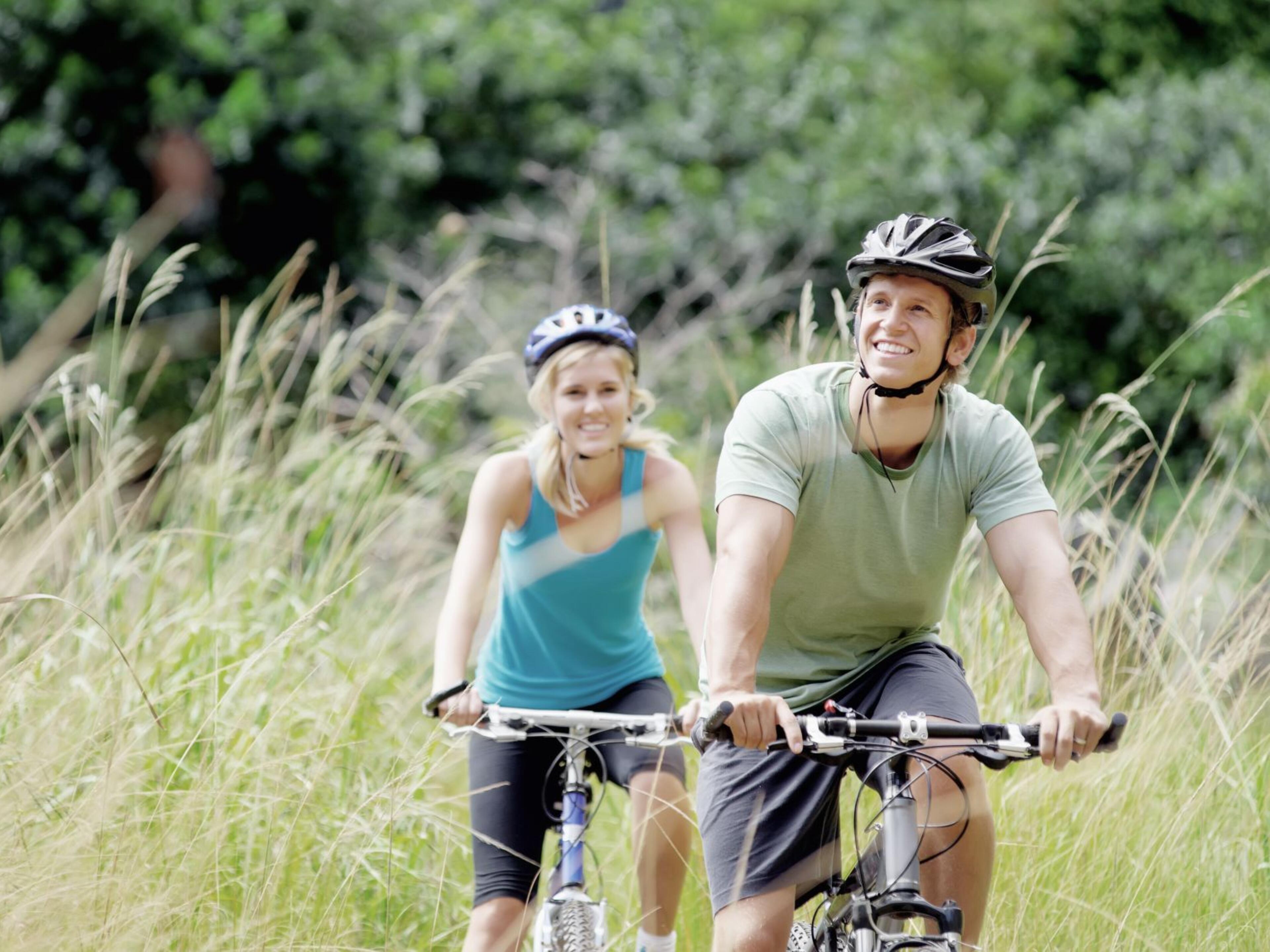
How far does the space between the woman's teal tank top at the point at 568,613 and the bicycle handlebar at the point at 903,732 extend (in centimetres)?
130

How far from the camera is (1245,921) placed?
3.62m

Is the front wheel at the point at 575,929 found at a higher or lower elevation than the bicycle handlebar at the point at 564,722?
lower

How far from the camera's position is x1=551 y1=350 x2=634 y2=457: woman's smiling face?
392 centimetres

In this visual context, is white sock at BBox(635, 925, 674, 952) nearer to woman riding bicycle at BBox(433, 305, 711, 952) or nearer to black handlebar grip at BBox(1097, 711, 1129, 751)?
woman riding bicycle at BBox(433, 305, 711, 952)

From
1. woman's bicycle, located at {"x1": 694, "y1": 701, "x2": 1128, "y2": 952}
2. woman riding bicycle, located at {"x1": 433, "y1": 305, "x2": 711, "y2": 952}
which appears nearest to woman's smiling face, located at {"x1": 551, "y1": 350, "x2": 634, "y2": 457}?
woman riding bicycle, located at {"x1": 433, "y1": 305, "x2": 711, "y2": 952}

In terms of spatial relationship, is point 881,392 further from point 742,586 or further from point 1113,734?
point 1113,734

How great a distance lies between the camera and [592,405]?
3918 mm

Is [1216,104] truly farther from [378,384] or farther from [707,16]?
[378,384]

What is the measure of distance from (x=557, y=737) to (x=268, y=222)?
8.93 m

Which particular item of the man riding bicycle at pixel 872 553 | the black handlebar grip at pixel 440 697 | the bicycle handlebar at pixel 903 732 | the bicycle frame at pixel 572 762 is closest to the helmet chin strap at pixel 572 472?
the bicycle frame at pixel 572 762

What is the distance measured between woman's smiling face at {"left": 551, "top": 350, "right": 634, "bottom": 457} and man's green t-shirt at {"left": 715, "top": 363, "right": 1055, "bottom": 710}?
0.87 meters

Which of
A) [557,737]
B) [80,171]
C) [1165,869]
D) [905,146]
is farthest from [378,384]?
[905,146]

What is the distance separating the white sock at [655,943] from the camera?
3.60m

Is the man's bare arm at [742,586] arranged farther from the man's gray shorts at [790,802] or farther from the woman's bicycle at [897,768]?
the man's gray shorts at [790,802]
